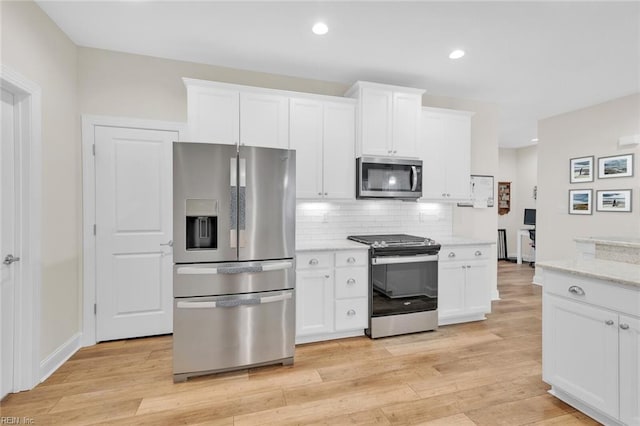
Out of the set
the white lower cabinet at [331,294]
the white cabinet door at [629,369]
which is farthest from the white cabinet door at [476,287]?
the white cabinet door at [629,369]

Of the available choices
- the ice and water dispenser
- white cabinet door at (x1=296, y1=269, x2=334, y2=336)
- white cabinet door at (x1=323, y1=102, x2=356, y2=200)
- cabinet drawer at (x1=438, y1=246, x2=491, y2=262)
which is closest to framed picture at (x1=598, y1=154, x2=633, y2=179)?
cabinet drawer at (x1=438, y1=246, x2=491, y2=262)

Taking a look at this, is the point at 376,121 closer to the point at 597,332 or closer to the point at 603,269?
the point at 603,269

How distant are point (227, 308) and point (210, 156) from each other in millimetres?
1168

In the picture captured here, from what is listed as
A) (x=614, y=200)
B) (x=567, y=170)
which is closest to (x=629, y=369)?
(x=614, y=200)

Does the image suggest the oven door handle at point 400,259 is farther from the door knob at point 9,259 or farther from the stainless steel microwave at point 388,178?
the door knob at point 9,259

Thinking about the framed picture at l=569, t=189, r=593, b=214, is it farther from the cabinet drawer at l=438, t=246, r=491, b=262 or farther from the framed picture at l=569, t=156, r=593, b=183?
the cabinet drawer at l=438, t=246, r=491, b=262

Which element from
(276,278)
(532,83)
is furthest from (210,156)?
(532,83)

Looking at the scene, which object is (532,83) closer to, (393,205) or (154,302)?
(393,205)

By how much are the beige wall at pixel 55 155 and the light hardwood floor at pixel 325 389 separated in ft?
1.54

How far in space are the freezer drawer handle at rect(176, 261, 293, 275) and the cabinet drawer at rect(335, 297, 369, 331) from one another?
2.70 ft

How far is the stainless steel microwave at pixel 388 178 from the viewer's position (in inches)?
128

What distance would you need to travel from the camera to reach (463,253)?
3391 millimetres

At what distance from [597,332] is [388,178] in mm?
2091

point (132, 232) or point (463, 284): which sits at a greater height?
point (132, 232)
